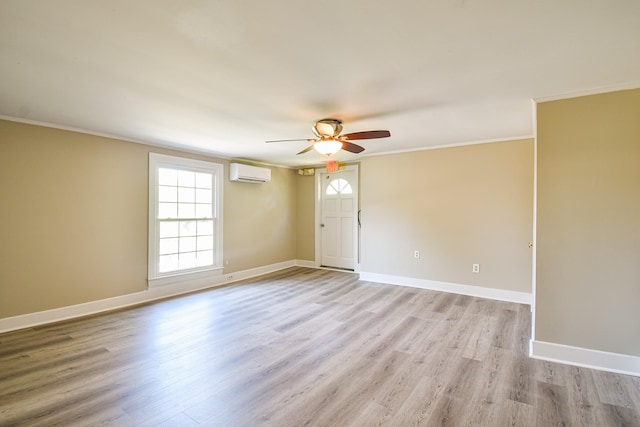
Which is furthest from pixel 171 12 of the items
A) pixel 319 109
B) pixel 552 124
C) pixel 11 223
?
pixel 11 223

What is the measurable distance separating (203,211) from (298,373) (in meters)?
3.65

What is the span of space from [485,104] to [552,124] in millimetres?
608

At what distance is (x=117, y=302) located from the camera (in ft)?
13.5

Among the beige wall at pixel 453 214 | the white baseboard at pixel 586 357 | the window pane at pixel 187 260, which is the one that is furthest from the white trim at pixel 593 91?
the window pane at pixel 187 260

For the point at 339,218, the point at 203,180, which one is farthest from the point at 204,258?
the point at 339,218

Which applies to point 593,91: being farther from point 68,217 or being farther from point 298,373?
point 68,217

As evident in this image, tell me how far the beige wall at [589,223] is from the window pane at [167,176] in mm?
4927

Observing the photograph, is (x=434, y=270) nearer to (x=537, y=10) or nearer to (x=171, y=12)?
(x=537, y=10)

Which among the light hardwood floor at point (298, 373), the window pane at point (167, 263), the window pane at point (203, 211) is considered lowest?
the light hardwood floor at point (298, 373)

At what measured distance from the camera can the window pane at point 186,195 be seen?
4.93 metres

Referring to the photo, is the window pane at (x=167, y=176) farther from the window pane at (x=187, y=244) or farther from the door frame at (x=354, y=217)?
the door frame at (x=354, y=217)

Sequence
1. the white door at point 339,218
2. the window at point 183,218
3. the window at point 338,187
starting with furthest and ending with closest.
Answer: the window at point 338,187
the white door at point 339,218
the window at point 183,218

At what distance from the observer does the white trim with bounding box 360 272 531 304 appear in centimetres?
431

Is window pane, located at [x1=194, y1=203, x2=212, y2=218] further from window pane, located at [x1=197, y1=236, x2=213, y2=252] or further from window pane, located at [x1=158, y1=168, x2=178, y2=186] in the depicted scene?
window pane, located at [x1=158, y1=168, x2=178, y2=186]
